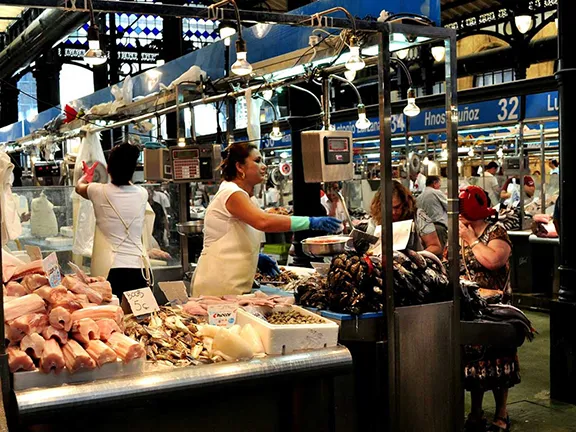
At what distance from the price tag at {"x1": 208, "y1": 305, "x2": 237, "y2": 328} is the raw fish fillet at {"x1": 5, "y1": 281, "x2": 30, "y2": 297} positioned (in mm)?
924

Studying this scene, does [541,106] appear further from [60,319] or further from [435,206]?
[60,319]

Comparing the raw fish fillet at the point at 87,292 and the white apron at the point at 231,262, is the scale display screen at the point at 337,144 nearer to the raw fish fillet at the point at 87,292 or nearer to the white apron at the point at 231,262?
the white apron at the point at 231,262

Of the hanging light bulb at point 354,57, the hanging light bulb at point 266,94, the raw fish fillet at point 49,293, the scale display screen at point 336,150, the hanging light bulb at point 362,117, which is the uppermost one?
the hanging light bulb at point 266,94

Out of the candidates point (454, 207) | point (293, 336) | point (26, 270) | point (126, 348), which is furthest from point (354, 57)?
point (26, 270)

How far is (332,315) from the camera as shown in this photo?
404 cm

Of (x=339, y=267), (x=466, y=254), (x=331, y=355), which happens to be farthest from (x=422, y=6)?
(x=331, y=355)

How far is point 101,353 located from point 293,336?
3.11 feet

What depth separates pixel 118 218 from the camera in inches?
220

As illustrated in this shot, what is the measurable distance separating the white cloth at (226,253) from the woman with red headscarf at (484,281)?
5.15 ft

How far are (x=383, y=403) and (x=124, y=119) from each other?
571 centimetres

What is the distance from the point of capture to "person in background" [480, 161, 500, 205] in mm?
14836

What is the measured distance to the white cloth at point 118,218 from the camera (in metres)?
5.56

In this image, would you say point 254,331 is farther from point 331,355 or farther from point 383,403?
point 383,403

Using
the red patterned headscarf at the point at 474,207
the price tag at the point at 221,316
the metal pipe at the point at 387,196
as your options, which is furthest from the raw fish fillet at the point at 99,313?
the red patterned headscarf at the point at 474,207
